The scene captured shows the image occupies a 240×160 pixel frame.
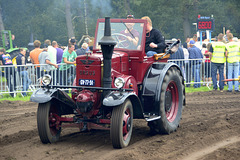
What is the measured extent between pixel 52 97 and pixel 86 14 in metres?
26.7

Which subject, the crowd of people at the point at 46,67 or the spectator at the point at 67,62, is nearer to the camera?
the crowd of people at the point at 46,67

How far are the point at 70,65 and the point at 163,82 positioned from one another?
6605 mm

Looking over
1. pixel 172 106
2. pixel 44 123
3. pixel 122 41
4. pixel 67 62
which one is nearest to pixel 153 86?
pixel 122 41

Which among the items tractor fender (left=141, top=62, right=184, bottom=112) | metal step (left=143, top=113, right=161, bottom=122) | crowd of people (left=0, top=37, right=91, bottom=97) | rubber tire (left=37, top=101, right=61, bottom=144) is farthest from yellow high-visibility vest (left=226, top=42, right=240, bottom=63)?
rubber tire (left=37, top=101, right=61, bottom=144)

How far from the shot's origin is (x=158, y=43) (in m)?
8.62

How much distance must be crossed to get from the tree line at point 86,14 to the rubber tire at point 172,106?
24.1 m

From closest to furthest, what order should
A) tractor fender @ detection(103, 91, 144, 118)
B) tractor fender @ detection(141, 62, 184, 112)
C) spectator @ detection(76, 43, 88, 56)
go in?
tractor fender @ detection(103, 91, 144, 118) < tractor fender @ detection(141, 62, 184, 112) < spectator @ detection(76, 43, 88, 56)

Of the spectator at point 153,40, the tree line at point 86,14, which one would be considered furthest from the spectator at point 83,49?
the tree line at point 86,14

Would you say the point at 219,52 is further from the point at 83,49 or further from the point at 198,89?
the point at 83,49

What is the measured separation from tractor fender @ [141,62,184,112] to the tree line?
81.2 ft

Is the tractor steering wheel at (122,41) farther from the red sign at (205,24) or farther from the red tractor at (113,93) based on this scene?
the red sign at (205,24)

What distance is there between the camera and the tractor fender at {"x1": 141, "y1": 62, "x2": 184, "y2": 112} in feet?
25.4

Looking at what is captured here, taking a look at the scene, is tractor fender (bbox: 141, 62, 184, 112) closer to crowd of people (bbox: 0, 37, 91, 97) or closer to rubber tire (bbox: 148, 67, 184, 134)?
rubber tire (bbox: 148, 67, 184, 134)

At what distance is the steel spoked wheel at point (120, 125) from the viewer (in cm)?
677
